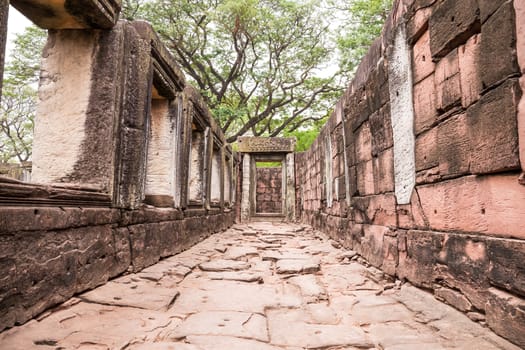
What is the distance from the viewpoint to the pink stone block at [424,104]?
2.53 m

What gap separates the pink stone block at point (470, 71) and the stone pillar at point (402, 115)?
72 centimetres

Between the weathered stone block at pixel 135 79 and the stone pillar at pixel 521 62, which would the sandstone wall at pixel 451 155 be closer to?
the stone pillar at pixel 521 62

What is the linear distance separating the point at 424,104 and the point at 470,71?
2.02ft

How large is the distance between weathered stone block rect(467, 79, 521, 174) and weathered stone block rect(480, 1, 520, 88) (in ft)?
0.24

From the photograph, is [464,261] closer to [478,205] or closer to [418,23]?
[478,205]

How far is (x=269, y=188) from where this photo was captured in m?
18.4

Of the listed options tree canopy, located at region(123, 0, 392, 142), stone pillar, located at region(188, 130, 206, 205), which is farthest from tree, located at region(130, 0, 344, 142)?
stone pillar, located at region(188, 130, 206, 205)

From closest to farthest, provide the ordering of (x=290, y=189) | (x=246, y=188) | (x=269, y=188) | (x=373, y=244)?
(x=373, y=244)
(x=290, y=189)
(x=246, y=188)
(x=269, y=188)

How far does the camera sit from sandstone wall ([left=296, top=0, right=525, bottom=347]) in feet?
5.50

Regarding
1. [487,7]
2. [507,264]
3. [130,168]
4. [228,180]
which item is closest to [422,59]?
[487,7]

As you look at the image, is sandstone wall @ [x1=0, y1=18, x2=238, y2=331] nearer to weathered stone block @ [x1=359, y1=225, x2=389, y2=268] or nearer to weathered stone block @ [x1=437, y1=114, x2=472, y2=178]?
weathered stone block @ [x1=359, y1=225, x2=389, y2=268]

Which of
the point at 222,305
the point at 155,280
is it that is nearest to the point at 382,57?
the point at 222,305

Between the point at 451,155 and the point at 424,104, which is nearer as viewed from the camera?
the point at 451,155

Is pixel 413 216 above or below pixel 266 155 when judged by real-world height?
below
